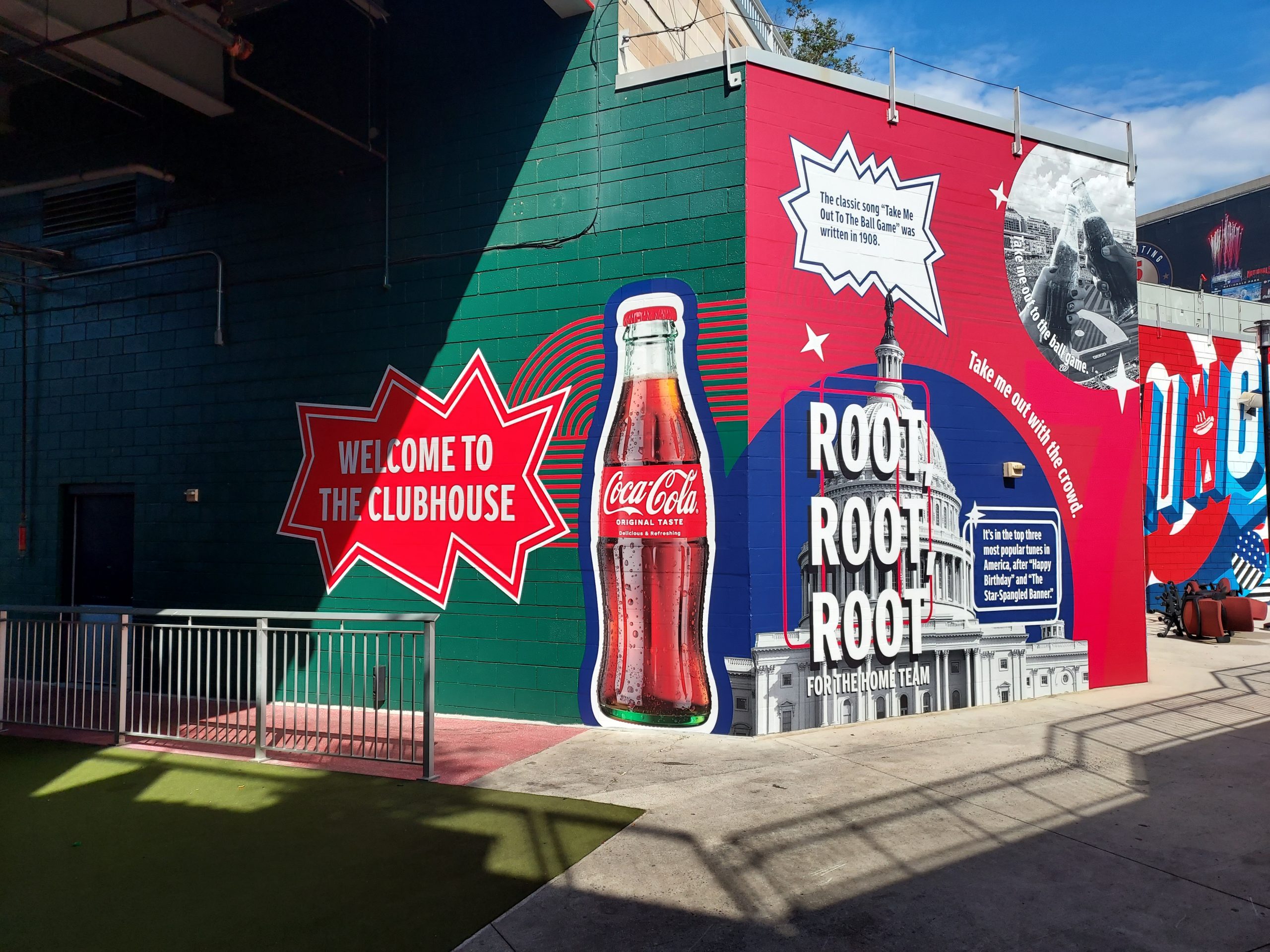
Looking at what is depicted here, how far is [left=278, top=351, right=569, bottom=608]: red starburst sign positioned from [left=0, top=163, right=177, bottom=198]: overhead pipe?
4.21m

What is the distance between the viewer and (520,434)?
9180 mm

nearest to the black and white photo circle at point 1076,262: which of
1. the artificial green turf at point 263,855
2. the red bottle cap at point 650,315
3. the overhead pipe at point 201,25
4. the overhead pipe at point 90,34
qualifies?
the red bottle cap at point 650,315

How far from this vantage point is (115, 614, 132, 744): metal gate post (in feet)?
25.7

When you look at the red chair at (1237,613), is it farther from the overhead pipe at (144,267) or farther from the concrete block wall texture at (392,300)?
the overhead pipe at (144,267)

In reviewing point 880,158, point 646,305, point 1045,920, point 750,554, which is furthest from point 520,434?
point 1045,920

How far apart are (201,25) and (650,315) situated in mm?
4910

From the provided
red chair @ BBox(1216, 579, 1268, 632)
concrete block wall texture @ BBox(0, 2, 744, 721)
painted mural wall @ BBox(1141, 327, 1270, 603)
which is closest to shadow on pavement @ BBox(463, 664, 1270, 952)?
concrete block wall texture @ BBox(0, 2, 744, 721)

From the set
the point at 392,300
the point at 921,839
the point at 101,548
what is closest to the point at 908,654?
the point at 921,839

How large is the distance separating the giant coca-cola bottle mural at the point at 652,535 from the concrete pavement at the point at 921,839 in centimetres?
45

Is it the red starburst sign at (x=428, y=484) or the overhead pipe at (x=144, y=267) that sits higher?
the overhead pipe at (x=144, y=267)

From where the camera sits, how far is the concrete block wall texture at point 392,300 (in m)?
8.79

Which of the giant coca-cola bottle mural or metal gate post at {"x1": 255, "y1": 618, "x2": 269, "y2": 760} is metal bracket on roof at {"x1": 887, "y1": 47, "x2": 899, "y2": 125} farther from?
metal gate post at {"x1": 255, "y1": 618, "x2": 269, "y2": 760}

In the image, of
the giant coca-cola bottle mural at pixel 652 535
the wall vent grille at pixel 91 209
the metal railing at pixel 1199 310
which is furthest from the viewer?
the metal railing at pixel 1199 310

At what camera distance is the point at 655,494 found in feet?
27.8
